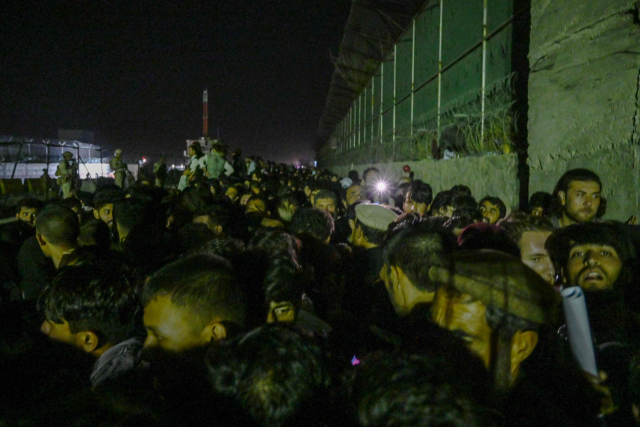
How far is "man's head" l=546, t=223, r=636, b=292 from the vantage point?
2.38m

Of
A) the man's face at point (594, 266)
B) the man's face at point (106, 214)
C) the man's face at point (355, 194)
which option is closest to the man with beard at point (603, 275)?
the man's face at point (594, 266)

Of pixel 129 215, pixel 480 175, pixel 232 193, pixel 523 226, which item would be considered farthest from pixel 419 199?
pixel 232 193

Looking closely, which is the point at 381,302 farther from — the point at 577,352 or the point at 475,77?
the point at 475,77

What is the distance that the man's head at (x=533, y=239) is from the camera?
269 cm

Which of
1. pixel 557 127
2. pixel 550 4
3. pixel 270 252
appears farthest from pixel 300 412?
pixel 550 4

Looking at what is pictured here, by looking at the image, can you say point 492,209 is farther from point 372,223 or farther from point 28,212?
point 28,212

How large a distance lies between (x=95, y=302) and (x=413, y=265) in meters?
1.55

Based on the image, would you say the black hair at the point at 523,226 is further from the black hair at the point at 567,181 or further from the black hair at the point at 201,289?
the black hair at the point at 201,289

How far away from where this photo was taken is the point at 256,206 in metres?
5.46

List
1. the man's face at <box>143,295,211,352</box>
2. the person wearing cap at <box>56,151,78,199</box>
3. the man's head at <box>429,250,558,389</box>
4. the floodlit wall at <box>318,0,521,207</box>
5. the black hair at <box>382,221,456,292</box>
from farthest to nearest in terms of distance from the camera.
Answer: the person wearing cap at <box>56,151,78,199</box>
the floodlit wall at <box>318,0,521,207</box>
the black hair at <box>382,221,456,292</box>
the man's face at <box>143,295,211,352</box>
the man's head at <box>429,250,558,389</box>

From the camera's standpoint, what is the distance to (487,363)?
4.46 ft

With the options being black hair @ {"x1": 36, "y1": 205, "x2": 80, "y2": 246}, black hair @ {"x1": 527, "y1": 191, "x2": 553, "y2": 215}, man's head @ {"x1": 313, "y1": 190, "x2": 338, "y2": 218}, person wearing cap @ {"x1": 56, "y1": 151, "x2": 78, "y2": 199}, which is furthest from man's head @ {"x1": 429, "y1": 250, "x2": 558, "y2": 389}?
person wearing cap @ {"x1": 56, "y1": 151, "x2": 78, "y2": 199}

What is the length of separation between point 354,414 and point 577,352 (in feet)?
2.63

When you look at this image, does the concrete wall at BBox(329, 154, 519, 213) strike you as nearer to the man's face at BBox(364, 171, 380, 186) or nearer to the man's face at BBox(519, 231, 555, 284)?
the man's face at BBox(364, 171, 380, 186)
